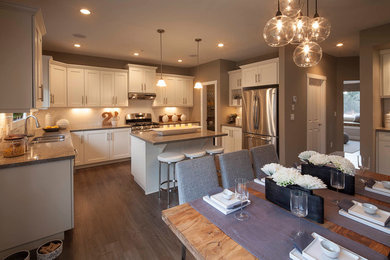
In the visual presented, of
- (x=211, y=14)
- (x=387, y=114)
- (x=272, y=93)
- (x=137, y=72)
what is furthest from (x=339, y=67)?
(x=137, y=72)

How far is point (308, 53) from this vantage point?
1.95 metres

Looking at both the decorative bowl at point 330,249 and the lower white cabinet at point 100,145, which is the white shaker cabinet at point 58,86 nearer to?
the lower white cabinet at point 100,145

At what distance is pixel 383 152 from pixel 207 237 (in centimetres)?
419

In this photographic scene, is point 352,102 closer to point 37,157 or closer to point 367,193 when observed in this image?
point 367,193

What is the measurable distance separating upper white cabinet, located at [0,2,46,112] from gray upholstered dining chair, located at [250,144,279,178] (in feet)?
7.97

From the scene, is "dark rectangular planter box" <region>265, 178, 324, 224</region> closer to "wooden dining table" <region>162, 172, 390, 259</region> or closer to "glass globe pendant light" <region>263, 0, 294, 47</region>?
"wooden dining table" <region>162, 172, 390, 259</region>

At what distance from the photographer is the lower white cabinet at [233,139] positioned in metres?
5.12

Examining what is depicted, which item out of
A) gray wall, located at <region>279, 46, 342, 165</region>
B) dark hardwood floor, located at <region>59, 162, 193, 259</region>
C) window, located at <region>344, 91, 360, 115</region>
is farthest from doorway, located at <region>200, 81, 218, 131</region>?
window, located at <region>344, 91, 360, 115</region>

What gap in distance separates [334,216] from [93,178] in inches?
159

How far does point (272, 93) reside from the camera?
4246mm

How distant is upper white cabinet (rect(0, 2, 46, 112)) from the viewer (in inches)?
75.9

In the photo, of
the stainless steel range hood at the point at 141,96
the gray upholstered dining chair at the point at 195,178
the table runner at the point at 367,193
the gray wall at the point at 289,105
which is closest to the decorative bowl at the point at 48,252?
the gray upholstered dining chair at the point at 195,178

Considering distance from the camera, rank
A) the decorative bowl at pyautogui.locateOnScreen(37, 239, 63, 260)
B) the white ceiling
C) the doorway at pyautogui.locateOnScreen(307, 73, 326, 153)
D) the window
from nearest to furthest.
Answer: the decorative bowl at pyautogui.locateOnScreen(37, 239, 63, 260) → the white ceiling → the doorway at pyautogui.locateOnScreen(307, 73, 326, 153) → the window

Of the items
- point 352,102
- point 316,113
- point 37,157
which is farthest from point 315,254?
point 352,102
